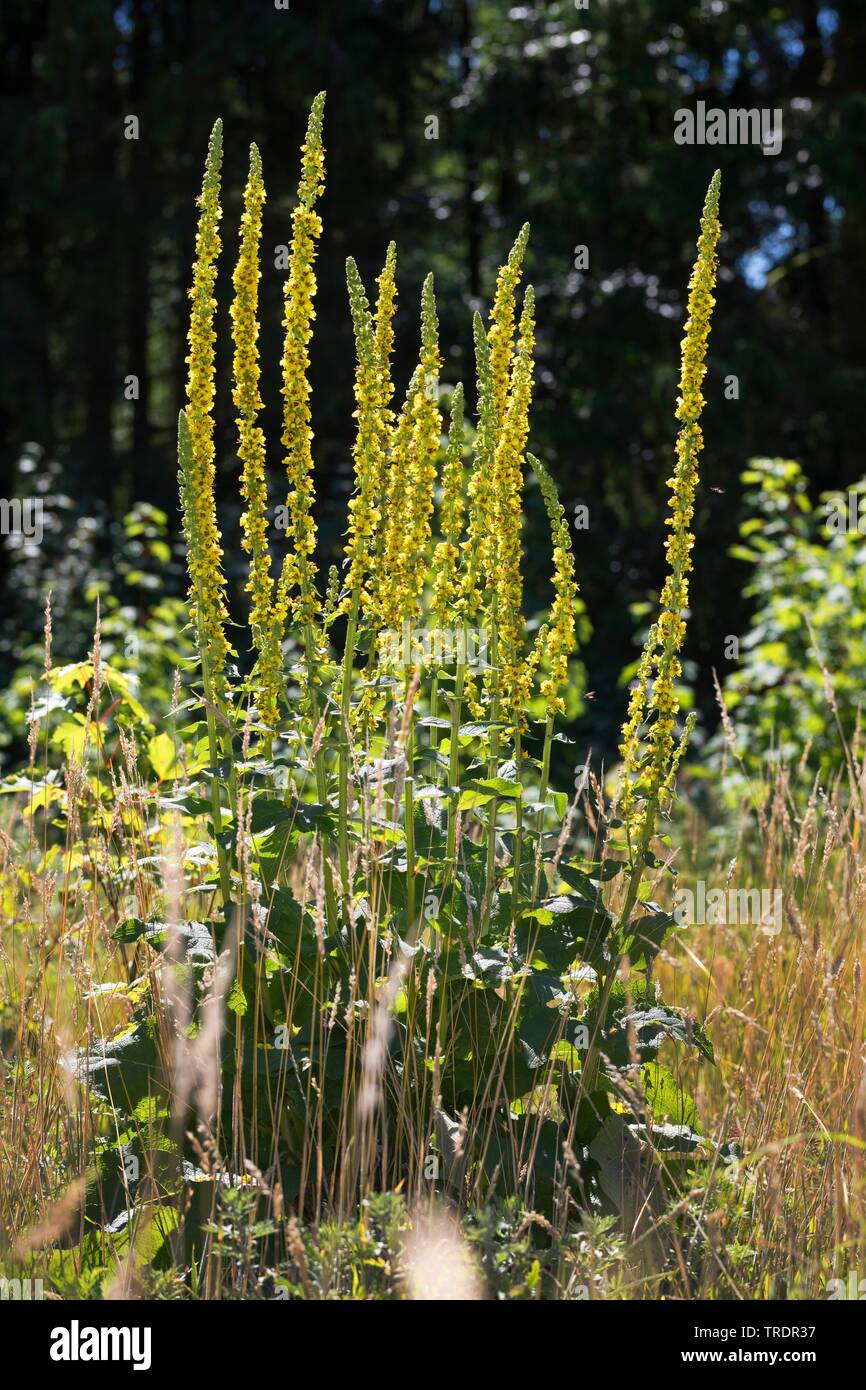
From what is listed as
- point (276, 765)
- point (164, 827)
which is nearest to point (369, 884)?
point (276, 765)

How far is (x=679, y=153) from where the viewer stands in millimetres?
11734

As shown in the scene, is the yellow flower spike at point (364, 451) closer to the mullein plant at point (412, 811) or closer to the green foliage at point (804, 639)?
the mullein plant at point (412, 811)

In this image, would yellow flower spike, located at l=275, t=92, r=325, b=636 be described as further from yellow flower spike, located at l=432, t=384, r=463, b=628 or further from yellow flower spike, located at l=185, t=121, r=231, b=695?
yellow flower spike, located at l=432, t=384, r=463, b=628

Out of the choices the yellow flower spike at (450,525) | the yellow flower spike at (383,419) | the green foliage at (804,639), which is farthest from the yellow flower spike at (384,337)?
the green foliage at (804,639)

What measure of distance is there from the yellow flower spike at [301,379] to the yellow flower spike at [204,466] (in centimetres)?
13

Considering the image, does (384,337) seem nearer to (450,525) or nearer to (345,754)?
(450,525)

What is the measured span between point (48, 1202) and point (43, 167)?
10.9m

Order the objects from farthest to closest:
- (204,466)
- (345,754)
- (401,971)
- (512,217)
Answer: (512,217) → (204,466) → (345,754) → (401,971)

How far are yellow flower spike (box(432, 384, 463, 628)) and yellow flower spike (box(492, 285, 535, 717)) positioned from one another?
0.25 feet

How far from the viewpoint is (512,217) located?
40.0ft

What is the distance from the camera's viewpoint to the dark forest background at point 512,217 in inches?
451

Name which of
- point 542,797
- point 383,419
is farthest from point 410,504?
point 542,797

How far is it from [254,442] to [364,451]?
0.75 feet

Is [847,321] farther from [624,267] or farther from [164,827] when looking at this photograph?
[164,827]
